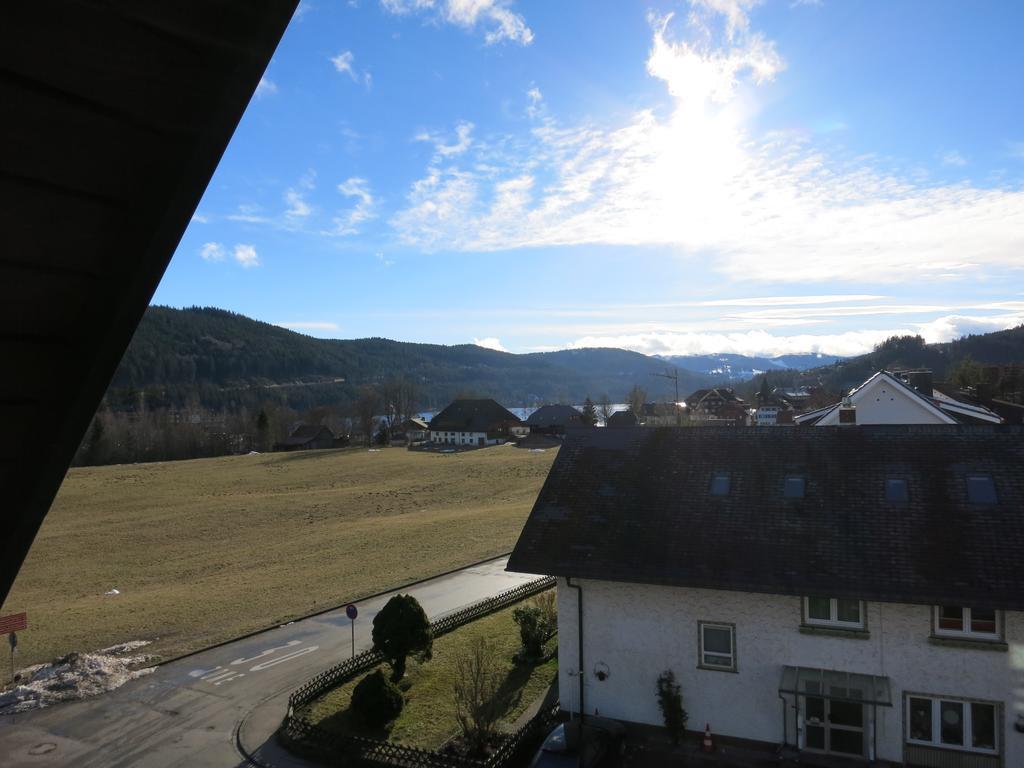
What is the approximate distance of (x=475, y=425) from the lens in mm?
109812

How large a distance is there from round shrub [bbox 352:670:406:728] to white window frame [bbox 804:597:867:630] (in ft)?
31.9

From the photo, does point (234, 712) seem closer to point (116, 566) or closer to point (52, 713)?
A: point (52, 713)

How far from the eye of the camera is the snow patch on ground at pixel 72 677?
61.4 feet

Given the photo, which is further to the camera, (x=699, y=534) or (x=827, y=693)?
(x=699, y=534)

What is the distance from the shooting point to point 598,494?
685 inches

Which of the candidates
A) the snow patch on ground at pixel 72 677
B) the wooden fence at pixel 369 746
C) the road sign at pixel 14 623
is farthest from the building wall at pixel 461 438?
the wooden fence at pixel 369 746

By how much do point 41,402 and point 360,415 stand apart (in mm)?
119218

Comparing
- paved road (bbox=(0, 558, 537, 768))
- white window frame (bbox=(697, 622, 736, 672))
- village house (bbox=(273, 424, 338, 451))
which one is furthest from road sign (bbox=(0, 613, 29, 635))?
village house (bbox=(273, 424, 338, 451))

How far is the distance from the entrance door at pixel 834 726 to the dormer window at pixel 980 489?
4.94 m

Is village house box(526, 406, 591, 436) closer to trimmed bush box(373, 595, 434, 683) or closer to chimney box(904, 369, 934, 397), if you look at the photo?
chimney box(904, 369, 934, 397)

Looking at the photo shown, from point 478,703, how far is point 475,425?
310 feet

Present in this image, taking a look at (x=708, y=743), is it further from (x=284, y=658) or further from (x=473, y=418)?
(x=473, y=418)

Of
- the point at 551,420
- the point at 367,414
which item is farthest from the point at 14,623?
the point at 551,420

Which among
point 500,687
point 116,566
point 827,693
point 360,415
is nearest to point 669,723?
point 827,693
